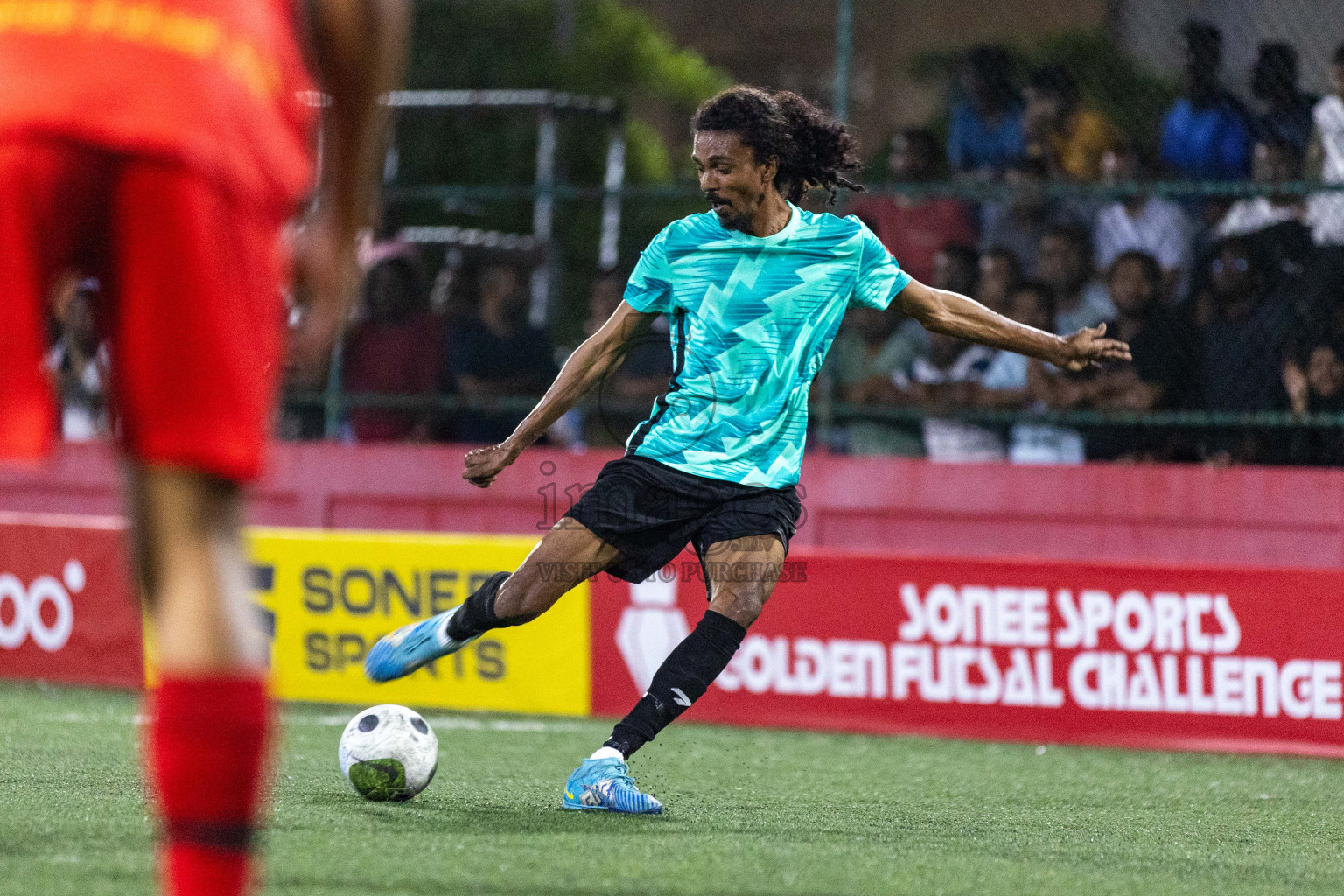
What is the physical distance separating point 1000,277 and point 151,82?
6773 millimetres

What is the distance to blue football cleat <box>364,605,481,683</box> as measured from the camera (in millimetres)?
5141

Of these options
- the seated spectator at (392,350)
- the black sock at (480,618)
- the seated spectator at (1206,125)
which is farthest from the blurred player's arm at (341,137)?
the seated spectator at (392,350)

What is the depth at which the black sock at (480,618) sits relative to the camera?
507cm

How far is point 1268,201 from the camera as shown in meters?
8.01

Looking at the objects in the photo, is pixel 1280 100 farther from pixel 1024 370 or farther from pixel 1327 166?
pixel 1024 370

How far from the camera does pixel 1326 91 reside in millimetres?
8055

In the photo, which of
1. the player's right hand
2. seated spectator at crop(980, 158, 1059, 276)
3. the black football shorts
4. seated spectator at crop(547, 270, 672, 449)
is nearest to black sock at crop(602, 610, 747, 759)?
the black football shorts

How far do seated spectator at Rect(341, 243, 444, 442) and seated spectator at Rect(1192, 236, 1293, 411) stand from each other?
13.0ft

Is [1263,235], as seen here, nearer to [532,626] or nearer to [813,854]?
[532,626]

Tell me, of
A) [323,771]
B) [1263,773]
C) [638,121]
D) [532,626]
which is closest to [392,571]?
[532,626]

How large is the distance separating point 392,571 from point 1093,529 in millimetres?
3241

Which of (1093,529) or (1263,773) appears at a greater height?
(1093,529)

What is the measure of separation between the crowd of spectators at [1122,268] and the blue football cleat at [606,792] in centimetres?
405

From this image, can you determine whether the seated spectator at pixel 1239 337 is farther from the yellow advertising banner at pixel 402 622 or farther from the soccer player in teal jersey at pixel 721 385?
the soccer player in teal jersey at pixel 721 385
